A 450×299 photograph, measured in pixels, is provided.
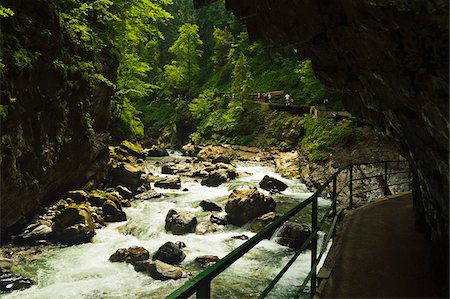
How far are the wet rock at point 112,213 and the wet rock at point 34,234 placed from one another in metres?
2.77

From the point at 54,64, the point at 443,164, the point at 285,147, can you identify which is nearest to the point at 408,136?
the point at 443,164

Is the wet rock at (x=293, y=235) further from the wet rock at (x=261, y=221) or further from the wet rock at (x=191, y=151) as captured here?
the wet rock at (x=191, y=151)

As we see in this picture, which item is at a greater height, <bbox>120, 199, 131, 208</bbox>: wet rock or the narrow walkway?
the narrow walkway

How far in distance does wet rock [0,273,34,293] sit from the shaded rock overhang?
9974 mm

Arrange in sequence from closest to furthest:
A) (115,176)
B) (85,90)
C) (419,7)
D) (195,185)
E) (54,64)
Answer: (419,7)
(54,64)
(85,90)
(115,176)
(195,185)

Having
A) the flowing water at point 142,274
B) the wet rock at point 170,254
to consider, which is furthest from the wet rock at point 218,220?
the wet rock at point 170,254

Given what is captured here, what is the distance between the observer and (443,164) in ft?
14.5

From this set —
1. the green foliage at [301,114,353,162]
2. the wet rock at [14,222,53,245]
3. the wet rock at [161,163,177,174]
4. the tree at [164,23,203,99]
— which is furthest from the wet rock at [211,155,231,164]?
the tree at [164,23,203,99]

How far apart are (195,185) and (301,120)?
13.3 metres

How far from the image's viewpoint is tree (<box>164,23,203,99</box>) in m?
52.0

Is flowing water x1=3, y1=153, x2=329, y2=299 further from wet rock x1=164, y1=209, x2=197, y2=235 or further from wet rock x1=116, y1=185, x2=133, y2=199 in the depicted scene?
wet rock x1=116, y1=185, x2=133, y2=199

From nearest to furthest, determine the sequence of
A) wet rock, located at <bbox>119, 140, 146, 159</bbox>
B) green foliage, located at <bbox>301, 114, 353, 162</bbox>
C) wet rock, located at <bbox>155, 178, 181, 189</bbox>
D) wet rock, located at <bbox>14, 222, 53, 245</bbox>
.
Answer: wet rock, located at <bbox>14, 222, 53, 245</bbox> < wet rock, located at <bbox>155, 178, 181, 189</bbox> < green foliage, located at <bbox>301, 114, 353, 162</bbox> < wet rock, located at <bbox>119, 140, 146, 159</bbox>

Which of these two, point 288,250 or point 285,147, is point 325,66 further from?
point 285,147

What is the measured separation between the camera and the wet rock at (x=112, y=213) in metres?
16.9
